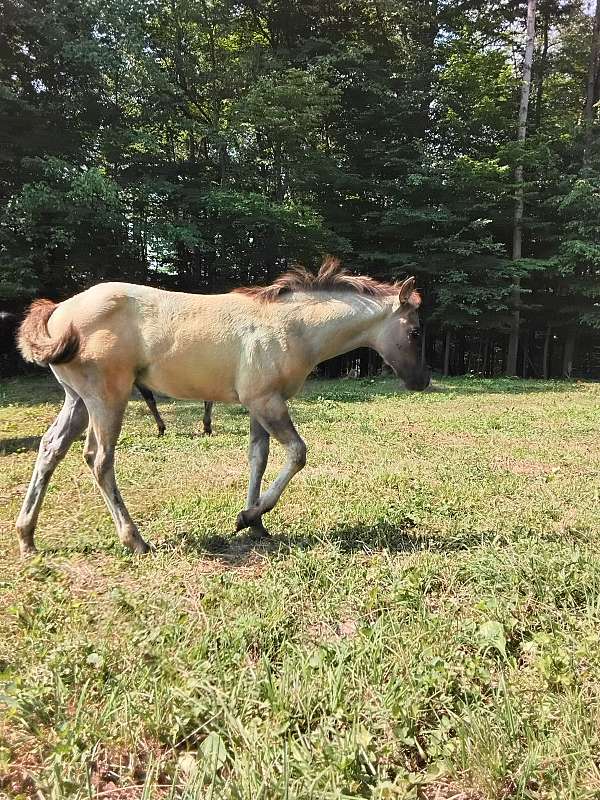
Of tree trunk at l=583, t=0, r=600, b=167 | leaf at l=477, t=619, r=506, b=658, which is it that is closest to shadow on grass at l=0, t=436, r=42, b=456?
leaf at l=477, t=619, r=506, b=658

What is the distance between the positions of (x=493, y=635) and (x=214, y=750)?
147cm

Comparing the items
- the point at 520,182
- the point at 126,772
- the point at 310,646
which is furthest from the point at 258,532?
the point at 520,182

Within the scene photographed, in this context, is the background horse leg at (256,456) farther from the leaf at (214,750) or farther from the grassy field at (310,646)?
the leaf at (214,750)

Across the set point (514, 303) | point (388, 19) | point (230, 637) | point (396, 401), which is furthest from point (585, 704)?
point (388, 19)

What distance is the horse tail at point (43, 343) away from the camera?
377 cm

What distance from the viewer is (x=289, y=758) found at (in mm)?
1968

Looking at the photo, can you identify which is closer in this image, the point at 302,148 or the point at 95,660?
the point at 95,660

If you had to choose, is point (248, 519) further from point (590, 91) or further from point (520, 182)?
point (590, 91)

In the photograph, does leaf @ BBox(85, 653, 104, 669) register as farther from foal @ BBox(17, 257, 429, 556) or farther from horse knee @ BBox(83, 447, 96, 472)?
horse knee @ BBox(83, 447, 96, 472)

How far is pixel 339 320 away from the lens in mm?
4398

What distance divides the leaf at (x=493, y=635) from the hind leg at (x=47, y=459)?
308cm

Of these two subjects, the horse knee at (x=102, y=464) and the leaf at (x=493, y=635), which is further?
the horse knee at (x=102, y=464)

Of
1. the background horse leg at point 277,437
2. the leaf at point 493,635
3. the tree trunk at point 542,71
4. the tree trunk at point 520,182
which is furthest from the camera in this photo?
the tree trunk at point 542,71

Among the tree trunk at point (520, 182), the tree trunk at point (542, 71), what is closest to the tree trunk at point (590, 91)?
the tree trunk at point (542, 71)
